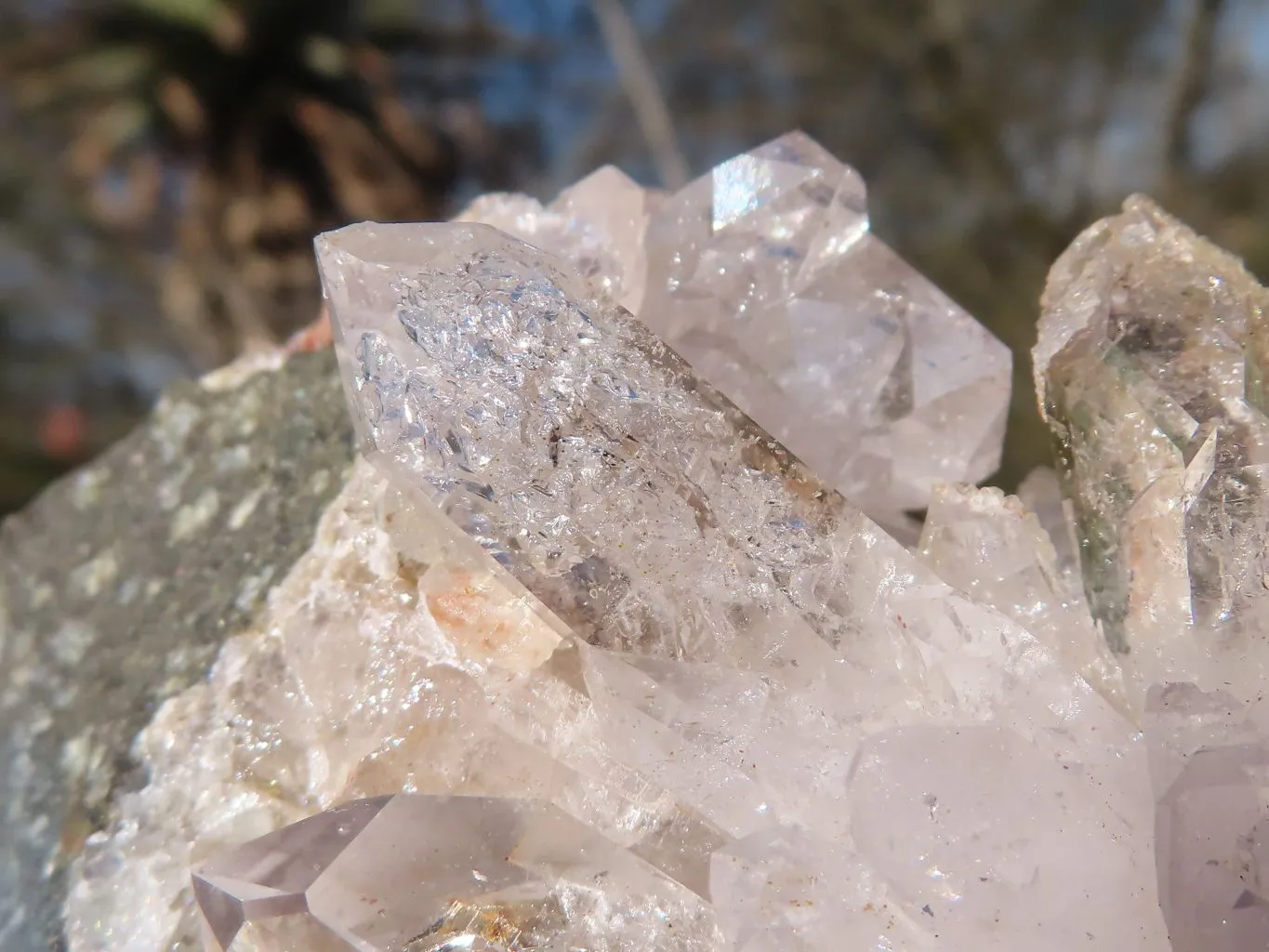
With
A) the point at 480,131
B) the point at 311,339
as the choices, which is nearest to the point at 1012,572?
the point at 311,339

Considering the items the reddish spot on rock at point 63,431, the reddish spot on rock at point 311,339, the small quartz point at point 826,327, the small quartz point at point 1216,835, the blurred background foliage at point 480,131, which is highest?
the small quartz point at point 826,327

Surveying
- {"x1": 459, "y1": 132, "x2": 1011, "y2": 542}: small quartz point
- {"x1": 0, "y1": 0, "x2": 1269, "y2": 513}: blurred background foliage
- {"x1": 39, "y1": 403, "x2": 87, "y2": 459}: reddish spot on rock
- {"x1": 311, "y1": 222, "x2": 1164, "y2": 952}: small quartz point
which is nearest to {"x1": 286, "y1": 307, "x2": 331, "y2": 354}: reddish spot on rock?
{"x1": 459, "y1": 132, "x2": 1011, "y2": 542}: small quartz point

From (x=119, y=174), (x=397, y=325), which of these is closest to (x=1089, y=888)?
(x=397, y=325)

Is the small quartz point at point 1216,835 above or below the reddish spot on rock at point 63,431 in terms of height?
above

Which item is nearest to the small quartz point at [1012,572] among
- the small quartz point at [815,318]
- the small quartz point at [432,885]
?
the small quartz point at [815,318]

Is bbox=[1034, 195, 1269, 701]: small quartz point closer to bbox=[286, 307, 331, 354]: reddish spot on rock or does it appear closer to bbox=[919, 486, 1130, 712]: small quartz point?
bbox=[919, 486, 1130, 712]: small quartz point

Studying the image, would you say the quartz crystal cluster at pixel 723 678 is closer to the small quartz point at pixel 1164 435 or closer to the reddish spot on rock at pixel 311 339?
the small quartz point at pixel 1164 435
